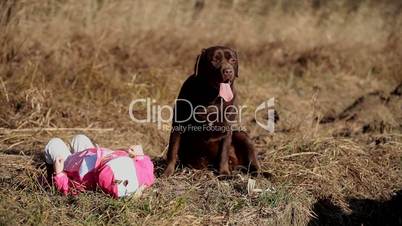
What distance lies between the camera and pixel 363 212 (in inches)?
218

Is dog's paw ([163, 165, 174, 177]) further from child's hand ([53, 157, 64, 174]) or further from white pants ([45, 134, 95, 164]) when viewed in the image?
child's hand ([53, 157, 64, 174])

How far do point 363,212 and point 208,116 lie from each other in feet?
5.23

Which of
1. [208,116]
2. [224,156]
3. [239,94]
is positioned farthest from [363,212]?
[239,94]

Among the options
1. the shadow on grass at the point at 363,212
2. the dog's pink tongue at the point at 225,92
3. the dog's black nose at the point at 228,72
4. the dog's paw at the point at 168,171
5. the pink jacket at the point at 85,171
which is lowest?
the shadow on grass at the point at 363,212

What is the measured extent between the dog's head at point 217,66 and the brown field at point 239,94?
802 mm

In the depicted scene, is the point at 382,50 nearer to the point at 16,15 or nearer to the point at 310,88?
the point at 310,88

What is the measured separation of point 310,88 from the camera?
29.3ft

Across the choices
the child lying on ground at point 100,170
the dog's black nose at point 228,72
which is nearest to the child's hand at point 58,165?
the child lying on ground at point 100,170

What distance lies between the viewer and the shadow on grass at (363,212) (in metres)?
5.26

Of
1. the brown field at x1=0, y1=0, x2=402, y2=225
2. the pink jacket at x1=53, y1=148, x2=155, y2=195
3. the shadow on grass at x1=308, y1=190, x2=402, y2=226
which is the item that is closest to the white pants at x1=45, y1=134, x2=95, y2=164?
the pink jacket at x1=53, y1=148, x2=155, y2=195

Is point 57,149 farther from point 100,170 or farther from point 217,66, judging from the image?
point 217,66

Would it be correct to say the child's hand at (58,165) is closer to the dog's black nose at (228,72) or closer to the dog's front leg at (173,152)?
the dog's front leg at (173,152)

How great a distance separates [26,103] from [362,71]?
5.24m

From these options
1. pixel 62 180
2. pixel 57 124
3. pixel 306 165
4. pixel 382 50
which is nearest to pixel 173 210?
pixel 62 180
